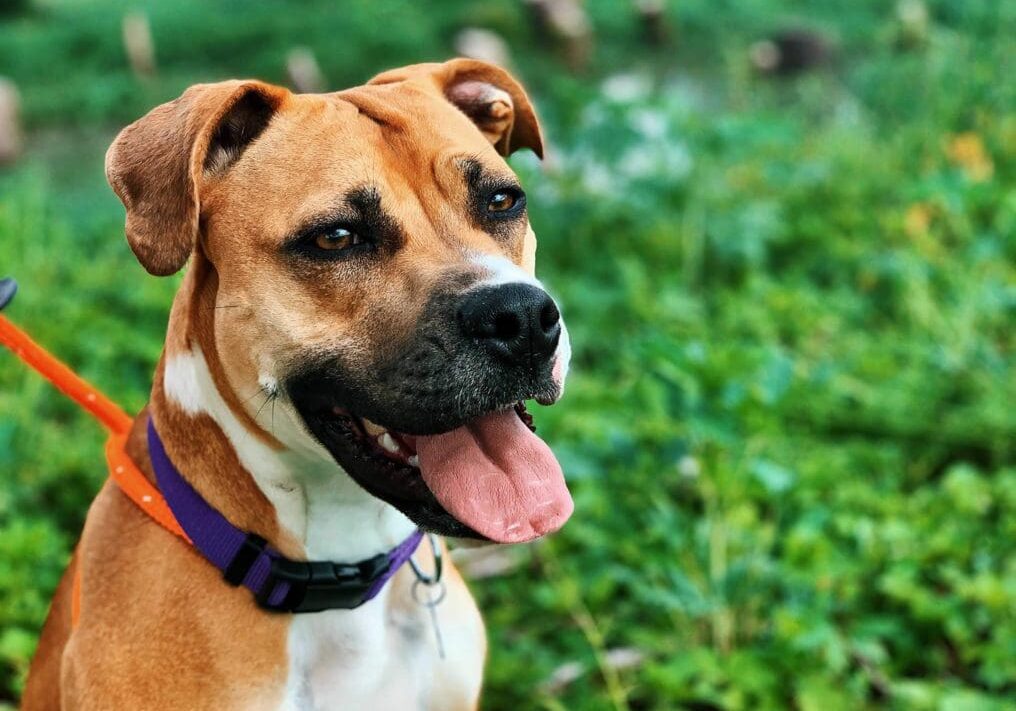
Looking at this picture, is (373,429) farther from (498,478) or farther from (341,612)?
(341,612)

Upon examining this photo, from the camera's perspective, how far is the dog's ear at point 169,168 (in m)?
2.53

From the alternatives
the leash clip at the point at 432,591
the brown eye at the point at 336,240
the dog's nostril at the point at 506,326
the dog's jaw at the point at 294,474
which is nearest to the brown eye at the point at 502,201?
the brown eye at the point at 336,240

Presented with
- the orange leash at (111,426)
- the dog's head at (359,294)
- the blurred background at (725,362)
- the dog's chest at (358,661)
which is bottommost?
the blurred background at (725,362)

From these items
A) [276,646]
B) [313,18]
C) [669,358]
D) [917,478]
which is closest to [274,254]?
[276,646]

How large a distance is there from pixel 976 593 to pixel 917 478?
3.33 feet

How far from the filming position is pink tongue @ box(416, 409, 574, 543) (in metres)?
2.57

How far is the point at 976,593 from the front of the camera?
12.9 ft

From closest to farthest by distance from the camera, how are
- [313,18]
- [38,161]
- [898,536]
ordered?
[898,536] → [38,161] → [313,18]

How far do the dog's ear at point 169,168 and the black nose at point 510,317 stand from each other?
608 millimetres

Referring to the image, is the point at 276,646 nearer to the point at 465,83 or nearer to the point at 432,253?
the point at 432,253

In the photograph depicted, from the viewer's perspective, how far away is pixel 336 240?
2.64 metres

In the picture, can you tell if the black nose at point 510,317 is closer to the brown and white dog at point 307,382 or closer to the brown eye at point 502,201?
the brown and white dog at point 307,382

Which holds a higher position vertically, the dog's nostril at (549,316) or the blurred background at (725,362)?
the dog's nostril at (549,316)

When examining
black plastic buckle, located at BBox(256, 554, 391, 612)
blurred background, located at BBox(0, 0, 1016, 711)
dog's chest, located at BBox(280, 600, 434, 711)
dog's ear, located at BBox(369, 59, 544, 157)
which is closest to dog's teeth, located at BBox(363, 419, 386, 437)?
black plastic buckle, located at BBox(256, 554, 391, 612)
